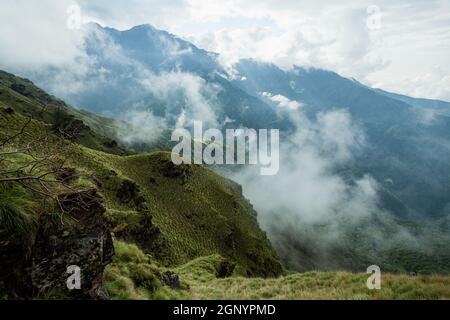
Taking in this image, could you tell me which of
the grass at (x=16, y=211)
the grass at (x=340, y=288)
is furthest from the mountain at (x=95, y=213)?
the grass at (x=340, y=288)

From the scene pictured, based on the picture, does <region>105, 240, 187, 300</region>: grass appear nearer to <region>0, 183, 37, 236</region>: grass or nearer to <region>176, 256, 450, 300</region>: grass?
<region>176, 256, 450, 300</region>: grass

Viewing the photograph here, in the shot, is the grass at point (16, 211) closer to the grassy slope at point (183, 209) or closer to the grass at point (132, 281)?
the grass at point (132, 281)

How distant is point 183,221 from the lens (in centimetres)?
9744

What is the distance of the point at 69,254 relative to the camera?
10.8m

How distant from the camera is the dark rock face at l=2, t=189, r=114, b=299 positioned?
9.95 m

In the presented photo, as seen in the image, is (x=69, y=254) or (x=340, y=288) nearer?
(x=69, y=254)

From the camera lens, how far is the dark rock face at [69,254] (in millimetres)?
9945

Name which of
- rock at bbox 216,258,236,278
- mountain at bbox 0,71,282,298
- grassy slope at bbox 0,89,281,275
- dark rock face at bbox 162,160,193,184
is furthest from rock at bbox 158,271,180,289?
dark rock face at bbox 162,160,193,184

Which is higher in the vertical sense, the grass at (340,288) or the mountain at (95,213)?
the mountain at (95,213)

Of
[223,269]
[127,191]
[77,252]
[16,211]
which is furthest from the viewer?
[127,191]

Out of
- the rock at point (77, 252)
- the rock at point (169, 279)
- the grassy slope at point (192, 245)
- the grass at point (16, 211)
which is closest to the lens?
the grass at point (16, 211)

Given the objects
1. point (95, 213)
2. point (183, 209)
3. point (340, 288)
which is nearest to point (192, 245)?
point (183, 209)

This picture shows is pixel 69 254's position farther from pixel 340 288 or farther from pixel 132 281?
pixel 340 288

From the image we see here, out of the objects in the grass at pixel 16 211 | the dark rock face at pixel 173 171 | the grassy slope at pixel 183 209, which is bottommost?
the grass at pixel 16 211
